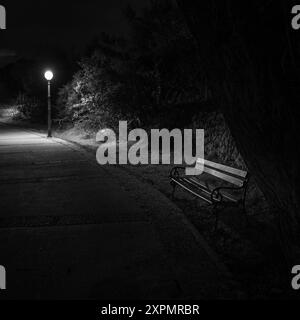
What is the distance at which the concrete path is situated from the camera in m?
4.06

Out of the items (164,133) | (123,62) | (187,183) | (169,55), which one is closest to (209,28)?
(187,183)

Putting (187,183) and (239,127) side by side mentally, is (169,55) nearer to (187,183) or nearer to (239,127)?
(187,183)

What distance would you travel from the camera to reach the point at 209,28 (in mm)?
3600

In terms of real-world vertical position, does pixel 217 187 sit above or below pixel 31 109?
below

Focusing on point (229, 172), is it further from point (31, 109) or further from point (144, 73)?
point (31, 109)

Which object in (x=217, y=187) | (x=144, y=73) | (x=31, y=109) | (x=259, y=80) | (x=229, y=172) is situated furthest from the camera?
(x=31, y=109)

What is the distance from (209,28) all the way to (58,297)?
115 inches

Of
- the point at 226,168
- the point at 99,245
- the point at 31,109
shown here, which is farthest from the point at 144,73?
the point at 31,109

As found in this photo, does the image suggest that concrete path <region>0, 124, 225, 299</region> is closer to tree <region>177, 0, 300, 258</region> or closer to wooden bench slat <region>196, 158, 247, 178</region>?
wooden bench slat <region>196, 158, 247, 178</region>

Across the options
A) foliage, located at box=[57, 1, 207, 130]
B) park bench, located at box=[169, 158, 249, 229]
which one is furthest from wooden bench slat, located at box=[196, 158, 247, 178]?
foliage, located at box=[57, 1, 207, 130]

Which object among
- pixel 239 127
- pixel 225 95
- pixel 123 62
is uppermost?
pixel 123 62

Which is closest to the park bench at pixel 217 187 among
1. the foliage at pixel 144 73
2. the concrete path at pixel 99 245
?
the concrete path at pixel 99 245

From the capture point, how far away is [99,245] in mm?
5250

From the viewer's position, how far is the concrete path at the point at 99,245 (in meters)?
4.06
